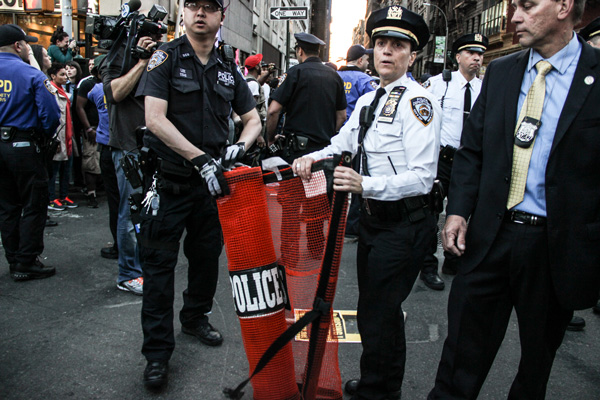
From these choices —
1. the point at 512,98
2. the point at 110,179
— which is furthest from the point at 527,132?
the point at 110,179

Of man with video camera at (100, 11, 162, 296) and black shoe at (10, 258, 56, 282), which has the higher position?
man with video camera at (100, 11, 162, 296)

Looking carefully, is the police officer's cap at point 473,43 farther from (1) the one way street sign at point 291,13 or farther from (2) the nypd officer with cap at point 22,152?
(1) the one way street sign at point 291,13

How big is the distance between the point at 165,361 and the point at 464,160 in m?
2.10

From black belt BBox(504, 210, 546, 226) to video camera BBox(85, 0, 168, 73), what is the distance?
2.82m

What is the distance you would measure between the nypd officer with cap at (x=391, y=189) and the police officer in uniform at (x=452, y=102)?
214cm

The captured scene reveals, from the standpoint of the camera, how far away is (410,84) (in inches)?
103

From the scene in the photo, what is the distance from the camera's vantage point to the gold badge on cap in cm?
261

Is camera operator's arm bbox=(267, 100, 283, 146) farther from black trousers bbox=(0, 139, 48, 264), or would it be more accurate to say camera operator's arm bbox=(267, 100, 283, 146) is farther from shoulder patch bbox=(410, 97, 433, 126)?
shoulder patch bbox=(410, 97, 433, 126)

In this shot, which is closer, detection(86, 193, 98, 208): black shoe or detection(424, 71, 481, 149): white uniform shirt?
detection(424, 71, 481, 149): white uniform shirt

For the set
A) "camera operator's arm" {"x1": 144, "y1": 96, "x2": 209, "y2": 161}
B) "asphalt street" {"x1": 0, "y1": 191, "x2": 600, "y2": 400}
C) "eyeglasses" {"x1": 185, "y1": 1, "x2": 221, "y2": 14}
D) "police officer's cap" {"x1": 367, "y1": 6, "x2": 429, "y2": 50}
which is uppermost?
"eyeglasses" {"x1": 185, "y1": 1, "x2": 221, "y2": 14}

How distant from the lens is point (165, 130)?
2.81m

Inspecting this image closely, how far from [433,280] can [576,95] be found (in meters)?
2.98

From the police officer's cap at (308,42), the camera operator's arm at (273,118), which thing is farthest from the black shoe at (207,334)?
the police officer's cap at (308,42)

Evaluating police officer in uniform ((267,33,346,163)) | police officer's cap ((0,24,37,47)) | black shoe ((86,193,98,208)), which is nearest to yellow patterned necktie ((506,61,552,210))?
police officer in uniform ((267,33,346,163))
